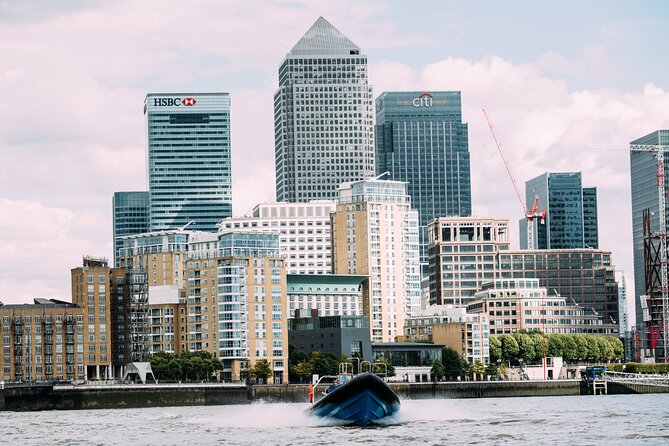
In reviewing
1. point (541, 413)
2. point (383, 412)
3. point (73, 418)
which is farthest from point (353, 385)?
point (73, 418)

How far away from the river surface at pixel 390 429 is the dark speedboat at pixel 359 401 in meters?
1.55

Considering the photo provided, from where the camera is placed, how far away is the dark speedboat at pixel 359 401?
132 m

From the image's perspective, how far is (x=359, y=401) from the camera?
437ft

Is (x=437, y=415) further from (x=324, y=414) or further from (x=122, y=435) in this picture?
(x=122, y=435)

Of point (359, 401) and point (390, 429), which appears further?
point (359, 401)

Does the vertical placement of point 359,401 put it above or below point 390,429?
above

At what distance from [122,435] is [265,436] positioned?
634 inches

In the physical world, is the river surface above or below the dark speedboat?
below

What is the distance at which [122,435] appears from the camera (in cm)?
13625

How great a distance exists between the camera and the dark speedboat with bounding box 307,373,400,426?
13200cm

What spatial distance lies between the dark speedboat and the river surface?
155cm

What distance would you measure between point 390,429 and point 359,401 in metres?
4.79

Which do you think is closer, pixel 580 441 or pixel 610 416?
pixel 580 441

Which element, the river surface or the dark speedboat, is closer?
the river surface
